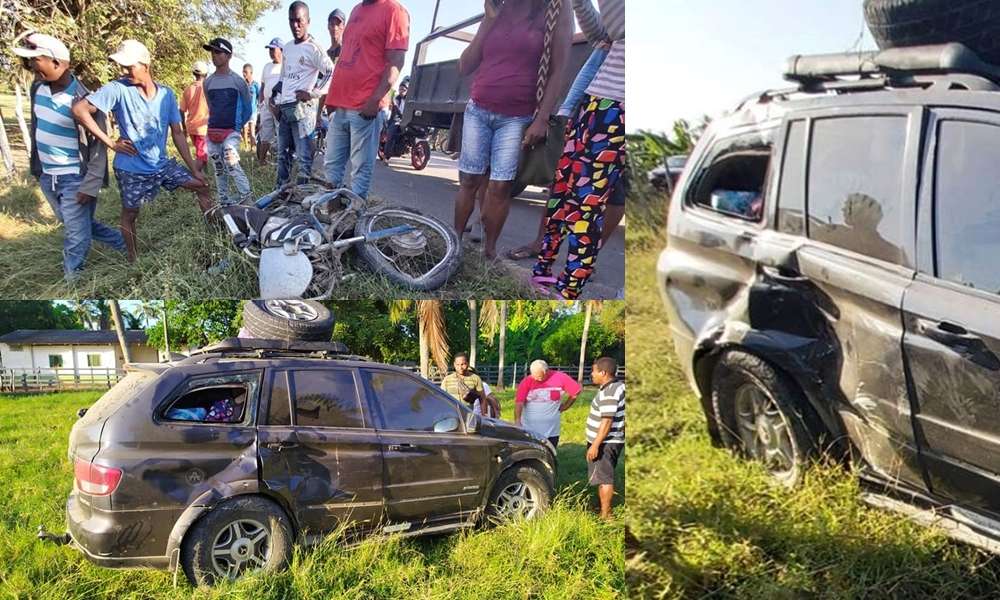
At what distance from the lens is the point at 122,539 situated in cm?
207

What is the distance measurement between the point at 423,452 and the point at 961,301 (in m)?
1.78

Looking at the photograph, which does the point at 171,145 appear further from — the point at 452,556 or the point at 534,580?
the point at 534,580

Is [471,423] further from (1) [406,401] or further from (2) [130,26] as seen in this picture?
(2) [130,26]

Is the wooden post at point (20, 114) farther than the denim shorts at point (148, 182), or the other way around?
the denim shorts at point (148, 182)

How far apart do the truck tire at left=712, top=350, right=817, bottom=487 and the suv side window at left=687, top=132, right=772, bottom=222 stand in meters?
0.44

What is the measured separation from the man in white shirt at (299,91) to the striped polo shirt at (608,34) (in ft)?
3.15

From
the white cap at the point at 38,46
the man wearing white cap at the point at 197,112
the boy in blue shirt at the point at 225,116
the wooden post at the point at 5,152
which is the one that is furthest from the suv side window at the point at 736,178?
the wooden post at the point at 5,152

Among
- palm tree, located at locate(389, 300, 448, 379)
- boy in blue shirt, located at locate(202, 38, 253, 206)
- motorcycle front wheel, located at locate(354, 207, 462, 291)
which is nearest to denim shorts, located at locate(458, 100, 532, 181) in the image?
motorcycle front wheel, located at locate(354, 207, 462, 291)

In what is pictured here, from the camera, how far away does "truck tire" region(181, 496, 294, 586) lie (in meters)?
2.14

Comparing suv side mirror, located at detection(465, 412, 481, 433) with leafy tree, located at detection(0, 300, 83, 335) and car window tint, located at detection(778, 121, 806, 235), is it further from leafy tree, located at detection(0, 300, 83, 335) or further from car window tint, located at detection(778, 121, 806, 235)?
leafy tree, located at detection(0, 300, 83, 335)

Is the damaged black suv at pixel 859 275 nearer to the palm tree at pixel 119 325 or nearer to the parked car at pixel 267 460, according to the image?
the parked car at pixel 267 460

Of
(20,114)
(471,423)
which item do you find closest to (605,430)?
(471,423)

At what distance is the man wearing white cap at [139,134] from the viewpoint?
7.72ft

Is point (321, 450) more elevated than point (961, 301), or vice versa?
point (961, 301)
